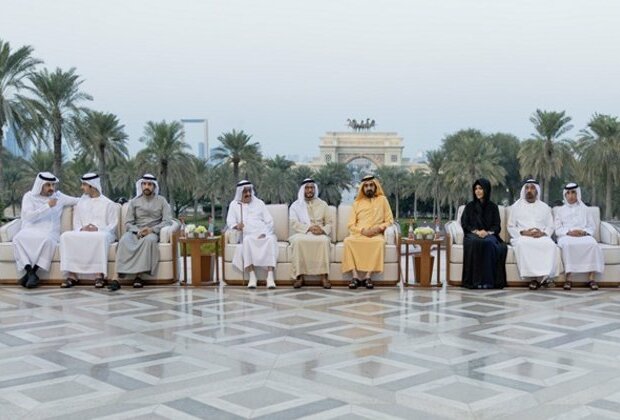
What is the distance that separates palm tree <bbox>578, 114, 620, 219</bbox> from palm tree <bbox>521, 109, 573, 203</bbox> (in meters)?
1.28

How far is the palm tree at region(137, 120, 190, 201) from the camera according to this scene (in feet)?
113

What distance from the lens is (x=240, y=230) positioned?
309 inches

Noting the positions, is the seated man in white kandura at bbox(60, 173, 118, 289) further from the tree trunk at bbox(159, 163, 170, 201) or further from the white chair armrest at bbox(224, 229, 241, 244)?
the tree trunk at bbox(159, 163, 170, 201)

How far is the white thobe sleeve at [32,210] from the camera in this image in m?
7.92

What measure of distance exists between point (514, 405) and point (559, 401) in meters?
0.26

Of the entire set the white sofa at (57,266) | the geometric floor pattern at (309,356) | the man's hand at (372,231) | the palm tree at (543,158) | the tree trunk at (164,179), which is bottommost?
the geometric floor pattern at (309,356)

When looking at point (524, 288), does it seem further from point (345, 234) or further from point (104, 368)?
point (104, 368)

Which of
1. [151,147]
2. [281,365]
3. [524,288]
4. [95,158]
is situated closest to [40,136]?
[95,158]

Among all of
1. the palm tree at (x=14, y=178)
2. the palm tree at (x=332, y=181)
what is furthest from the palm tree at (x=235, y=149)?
the palm tree at (x=332, y=181)

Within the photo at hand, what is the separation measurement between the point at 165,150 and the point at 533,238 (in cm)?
2875

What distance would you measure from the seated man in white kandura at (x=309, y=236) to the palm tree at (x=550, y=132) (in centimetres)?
2932

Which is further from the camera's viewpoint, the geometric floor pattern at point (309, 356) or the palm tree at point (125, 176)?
the palm tree at point (125, 176)

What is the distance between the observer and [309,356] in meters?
4.48

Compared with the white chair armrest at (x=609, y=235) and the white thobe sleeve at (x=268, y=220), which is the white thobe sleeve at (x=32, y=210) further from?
the white chair armrest at (x=609, y=235)
